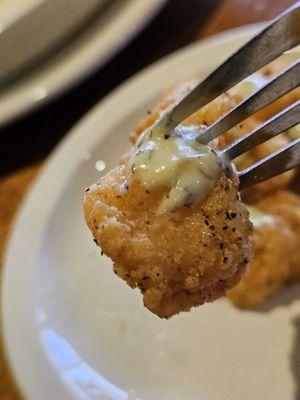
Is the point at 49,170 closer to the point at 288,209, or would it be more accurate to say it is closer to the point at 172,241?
the point at 288,209

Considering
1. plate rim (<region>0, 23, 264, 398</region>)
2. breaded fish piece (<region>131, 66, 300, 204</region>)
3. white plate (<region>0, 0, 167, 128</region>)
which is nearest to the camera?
breaded fish piece (<region>131, 66, 300, 204</region>)

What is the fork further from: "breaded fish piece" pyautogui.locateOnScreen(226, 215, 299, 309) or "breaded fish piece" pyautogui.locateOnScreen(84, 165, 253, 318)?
"breaded fish piece" pyautogui.locateOnScreen(226, 215, 299, 309)

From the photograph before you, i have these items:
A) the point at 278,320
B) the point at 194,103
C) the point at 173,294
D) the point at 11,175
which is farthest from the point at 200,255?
the point at 11,175

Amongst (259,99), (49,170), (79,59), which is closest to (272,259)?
(259,99)

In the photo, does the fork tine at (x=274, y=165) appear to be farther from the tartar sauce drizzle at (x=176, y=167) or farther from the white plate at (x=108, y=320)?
the white plate at (x=108, y=320)

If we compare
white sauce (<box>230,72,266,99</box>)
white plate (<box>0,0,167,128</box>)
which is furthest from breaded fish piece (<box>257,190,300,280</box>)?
white plate (<box>0,0,167,128</box>)

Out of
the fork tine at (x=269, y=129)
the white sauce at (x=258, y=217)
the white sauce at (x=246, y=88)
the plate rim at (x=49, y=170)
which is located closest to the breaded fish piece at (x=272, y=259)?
the white sauce at (x=258, y=217)

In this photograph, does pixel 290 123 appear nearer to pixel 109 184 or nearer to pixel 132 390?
pixel 109 184
